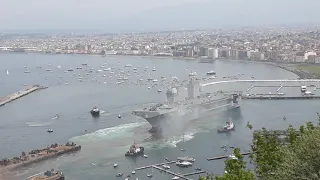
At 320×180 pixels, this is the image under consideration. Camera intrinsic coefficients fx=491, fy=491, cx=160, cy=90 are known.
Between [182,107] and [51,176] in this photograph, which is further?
[182,107]

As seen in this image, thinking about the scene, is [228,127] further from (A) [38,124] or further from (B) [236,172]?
(B) [236,172]

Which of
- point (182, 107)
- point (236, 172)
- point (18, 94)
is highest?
point (236, 172)

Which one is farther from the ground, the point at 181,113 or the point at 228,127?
the point at 181,113

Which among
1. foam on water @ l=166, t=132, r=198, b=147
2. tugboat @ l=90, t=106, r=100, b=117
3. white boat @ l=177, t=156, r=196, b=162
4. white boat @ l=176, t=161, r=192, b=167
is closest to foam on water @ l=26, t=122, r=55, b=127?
tugboat @ l=90, t=106, r=100, b=117

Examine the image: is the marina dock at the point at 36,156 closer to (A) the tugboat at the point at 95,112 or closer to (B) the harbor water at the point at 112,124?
(B) the harbor water at the point at 112,124

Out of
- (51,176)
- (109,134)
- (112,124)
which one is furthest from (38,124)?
(51,176)

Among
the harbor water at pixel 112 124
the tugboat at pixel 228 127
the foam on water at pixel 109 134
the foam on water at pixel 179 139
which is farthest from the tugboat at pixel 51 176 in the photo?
the tugboat at pixel 228 127

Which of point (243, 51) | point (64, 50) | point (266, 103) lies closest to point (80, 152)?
point (266, 103)
